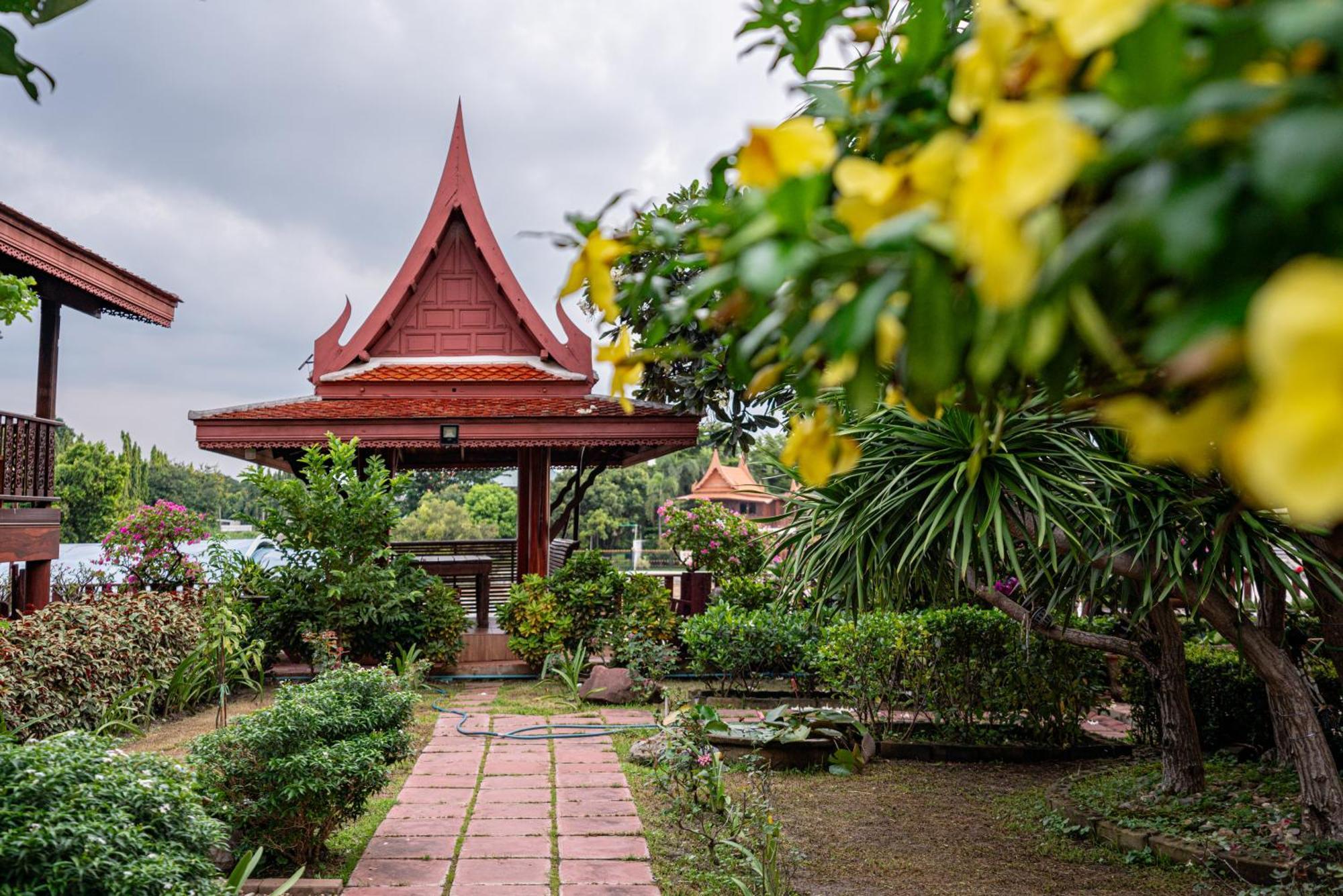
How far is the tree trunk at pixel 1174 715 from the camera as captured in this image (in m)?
4.74

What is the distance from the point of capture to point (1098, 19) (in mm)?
396

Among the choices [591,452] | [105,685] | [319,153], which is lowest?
[105,685]

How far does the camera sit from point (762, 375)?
72cm

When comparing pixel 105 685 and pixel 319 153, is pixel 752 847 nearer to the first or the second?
pixel 105 685

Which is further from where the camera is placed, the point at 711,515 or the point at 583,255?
the point at 711,515

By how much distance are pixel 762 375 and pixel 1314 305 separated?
0.43 metres

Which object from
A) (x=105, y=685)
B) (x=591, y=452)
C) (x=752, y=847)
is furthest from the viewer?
(x=591, y=452)

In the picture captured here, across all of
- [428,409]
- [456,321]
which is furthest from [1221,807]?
[456,321]

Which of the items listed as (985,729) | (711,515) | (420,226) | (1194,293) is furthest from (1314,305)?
(420,226)

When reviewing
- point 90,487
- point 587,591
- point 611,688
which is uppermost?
point 90,487

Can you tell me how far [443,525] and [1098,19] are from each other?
3644 cm

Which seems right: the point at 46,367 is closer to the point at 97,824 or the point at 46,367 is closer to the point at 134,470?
the point at 97,824

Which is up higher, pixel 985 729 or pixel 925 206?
pixel 925 206

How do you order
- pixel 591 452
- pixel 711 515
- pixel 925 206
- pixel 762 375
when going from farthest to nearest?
pixel 591 452
pixel 711 515
pixel 762 375
pixel 925 206
